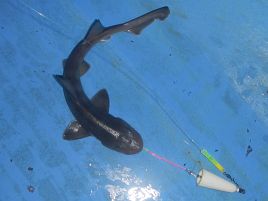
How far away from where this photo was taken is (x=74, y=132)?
3.11 metres

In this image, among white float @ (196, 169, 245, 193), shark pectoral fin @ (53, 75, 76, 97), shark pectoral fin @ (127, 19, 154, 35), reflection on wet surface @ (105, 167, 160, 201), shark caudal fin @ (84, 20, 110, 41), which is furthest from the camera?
shark pectoral fin @ (127, 19, 154, 35)

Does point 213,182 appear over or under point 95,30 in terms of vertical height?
under

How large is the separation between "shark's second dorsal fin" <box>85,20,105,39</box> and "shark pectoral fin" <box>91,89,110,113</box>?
1.48ft

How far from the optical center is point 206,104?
3330mm

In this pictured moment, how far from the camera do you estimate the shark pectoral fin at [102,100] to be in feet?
10.3

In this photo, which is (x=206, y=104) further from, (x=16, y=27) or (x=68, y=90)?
(x=16, y=27)

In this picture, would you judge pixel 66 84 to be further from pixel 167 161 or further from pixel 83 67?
pixel 167 161

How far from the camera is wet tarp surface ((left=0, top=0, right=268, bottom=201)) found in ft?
Result: 10.3

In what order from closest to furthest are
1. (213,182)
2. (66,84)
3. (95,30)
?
(66,84) → (213,182) → (95,30)

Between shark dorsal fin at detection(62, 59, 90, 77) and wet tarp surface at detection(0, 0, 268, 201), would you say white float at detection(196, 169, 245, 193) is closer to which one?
wet tarp surface at detection(0, 0, 268, 201)

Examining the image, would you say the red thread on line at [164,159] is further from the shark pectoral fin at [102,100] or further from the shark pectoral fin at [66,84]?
the shark pectoral fin at [66,84]

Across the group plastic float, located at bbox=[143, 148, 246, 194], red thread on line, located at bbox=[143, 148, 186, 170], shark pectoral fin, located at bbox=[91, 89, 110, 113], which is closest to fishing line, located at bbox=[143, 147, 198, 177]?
red thread on line, located at bbox=[143, 148, 186, 170]

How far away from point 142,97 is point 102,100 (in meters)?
0.35

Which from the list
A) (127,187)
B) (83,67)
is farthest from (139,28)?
(127,187)
